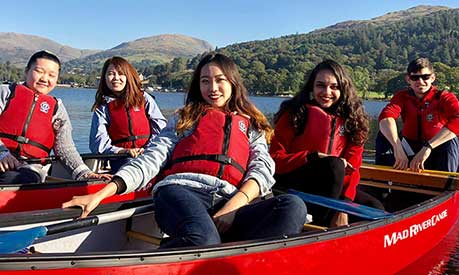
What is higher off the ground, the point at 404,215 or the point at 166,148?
the point at 166,148

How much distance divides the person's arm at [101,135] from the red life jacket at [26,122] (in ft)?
3.51

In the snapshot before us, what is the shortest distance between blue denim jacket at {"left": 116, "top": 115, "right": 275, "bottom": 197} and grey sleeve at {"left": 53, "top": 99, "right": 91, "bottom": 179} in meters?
1.99

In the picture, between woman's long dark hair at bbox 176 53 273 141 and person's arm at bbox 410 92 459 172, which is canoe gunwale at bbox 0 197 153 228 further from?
person's arm at bbox 410 92 459 172

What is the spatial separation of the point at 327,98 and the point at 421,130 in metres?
2.66

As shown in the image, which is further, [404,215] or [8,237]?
[404,215]

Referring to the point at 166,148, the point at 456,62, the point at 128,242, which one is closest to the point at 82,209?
the point at 166,148

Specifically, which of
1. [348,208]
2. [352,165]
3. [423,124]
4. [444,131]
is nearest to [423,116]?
[423,124]

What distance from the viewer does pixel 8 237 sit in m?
3.09

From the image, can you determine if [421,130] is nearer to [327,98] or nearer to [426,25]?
[327,98]

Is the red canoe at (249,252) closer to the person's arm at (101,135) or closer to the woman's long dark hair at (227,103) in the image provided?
the woman's long dark hair at (227,103)

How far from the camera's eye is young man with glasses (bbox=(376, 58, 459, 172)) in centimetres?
695

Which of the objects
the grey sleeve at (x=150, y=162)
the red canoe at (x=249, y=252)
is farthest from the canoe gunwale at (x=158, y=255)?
the grey sleeve at (x=150, y=162)

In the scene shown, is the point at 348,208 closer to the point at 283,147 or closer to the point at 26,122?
the point at 283,147

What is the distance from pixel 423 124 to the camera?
23.8 ft
